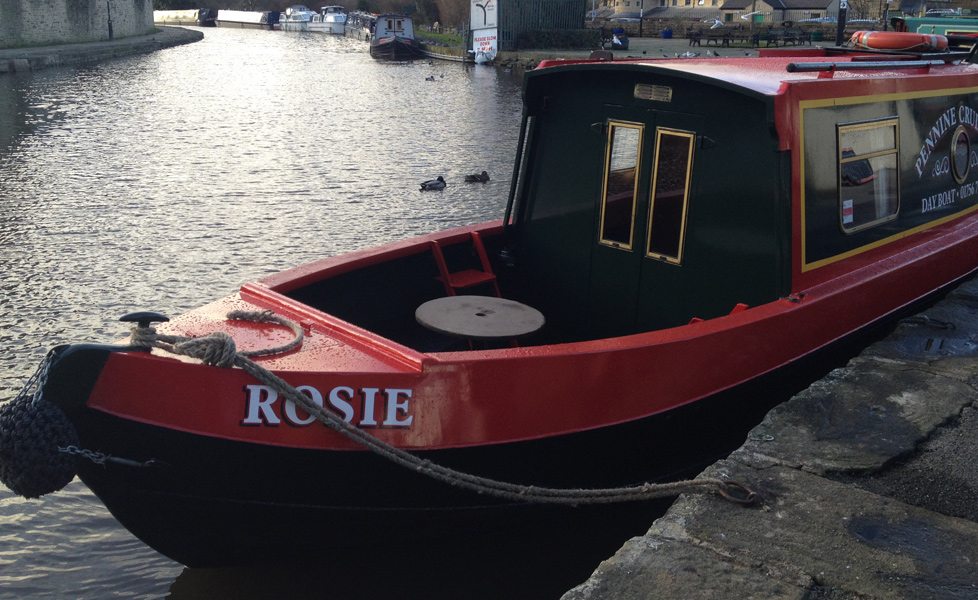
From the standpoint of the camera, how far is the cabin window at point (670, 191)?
5062mm

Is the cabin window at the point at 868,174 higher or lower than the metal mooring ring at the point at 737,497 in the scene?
higher

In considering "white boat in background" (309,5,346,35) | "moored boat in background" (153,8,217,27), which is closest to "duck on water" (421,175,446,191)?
"white boat in background" (309,5,346,35)

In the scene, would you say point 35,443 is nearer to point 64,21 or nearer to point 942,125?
point 942,125

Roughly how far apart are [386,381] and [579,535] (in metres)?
1.93

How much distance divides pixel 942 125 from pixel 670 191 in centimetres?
272

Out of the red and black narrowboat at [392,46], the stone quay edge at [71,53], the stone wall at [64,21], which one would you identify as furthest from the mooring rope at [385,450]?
the red and black narrowboat at [392,46]

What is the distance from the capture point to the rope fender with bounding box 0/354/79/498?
350 cm

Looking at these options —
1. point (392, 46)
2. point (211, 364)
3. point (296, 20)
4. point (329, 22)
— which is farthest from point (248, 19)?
point (211, 364)

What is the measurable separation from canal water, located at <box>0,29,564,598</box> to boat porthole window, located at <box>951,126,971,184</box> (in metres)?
5.13

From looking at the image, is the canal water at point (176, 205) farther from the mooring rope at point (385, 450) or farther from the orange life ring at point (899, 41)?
the orange life ring at point (899, 41)

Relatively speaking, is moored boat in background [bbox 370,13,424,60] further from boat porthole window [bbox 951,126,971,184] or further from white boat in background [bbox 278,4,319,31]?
boat porthole window [bbox 951,126,971,184]

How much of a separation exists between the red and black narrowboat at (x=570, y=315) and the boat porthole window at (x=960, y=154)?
3cm

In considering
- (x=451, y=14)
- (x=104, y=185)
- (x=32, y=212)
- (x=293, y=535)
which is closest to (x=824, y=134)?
(x=293, y=535)

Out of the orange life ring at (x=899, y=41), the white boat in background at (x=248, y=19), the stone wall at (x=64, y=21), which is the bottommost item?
the orange life ring at (x=899, y=41)
